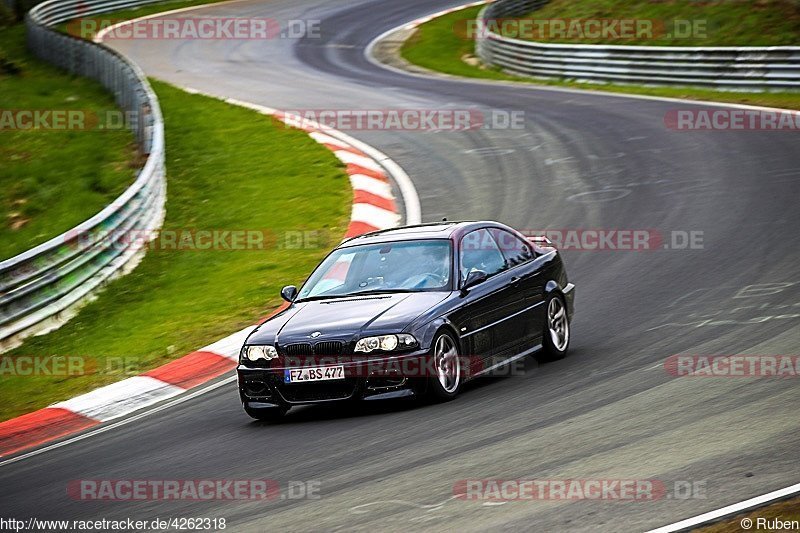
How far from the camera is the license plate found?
8.80m

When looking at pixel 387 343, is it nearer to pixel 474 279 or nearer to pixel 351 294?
pixel 351 294

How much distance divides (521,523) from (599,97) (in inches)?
804

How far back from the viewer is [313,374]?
8859 millimetres

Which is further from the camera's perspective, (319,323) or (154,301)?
(154,301)

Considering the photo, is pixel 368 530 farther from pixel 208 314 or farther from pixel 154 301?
pixel 154 301

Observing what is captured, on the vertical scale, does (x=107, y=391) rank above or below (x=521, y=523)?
below

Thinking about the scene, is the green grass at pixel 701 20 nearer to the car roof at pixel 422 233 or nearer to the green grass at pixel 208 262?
the green grass at pixel 208 262

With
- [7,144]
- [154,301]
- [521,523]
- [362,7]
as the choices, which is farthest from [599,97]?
[362,7]

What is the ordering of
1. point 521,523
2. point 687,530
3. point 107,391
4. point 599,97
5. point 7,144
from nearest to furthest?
point 687,530, point 521,523, point 107,391, point 7,144, point 599,97

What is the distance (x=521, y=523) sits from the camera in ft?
19.6

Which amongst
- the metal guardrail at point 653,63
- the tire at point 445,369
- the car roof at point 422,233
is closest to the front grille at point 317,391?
the tire at point 445,369

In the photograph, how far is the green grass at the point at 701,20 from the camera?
27828mm

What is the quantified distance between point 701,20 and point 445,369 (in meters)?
23.6

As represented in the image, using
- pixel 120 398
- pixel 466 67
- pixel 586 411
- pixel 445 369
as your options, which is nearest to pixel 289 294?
pixel 445 369
